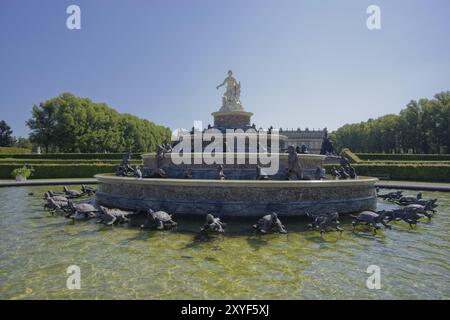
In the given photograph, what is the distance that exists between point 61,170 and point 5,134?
308ft

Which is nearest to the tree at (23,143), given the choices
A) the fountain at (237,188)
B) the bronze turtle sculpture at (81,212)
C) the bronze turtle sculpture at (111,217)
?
the fountain at (237,188)

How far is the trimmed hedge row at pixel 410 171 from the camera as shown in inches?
1283

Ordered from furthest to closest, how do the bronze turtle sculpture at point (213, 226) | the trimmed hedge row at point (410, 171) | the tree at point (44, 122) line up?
the tree at point (44, 122) < the trimmed hedge row at point (410, 171) < the bronze turtle sculpture at point (213, 226)

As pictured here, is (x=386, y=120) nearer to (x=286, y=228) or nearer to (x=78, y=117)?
(x=78, y=117)

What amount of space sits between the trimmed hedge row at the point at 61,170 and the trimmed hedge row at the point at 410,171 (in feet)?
84.2

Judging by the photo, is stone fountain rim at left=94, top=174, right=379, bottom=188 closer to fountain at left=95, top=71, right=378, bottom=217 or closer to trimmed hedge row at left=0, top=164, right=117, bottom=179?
fountain at left=95, top=71, right=378, bottom=217

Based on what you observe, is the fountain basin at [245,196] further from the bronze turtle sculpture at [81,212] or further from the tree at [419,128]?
the tree at [419,128]

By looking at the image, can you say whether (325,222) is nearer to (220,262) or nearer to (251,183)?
(251,183)

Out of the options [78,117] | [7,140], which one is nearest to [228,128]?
[78,117]

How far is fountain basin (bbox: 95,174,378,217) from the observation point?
43.2ft

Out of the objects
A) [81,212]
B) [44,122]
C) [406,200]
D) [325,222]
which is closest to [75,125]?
[44,122]

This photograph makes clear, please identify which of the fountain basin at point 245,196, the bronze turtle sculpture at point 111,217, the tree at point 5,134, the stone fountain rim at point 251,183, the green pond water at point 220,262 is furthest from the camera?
the tree at point 5,134

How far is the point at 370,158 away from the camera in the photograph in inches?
1954
